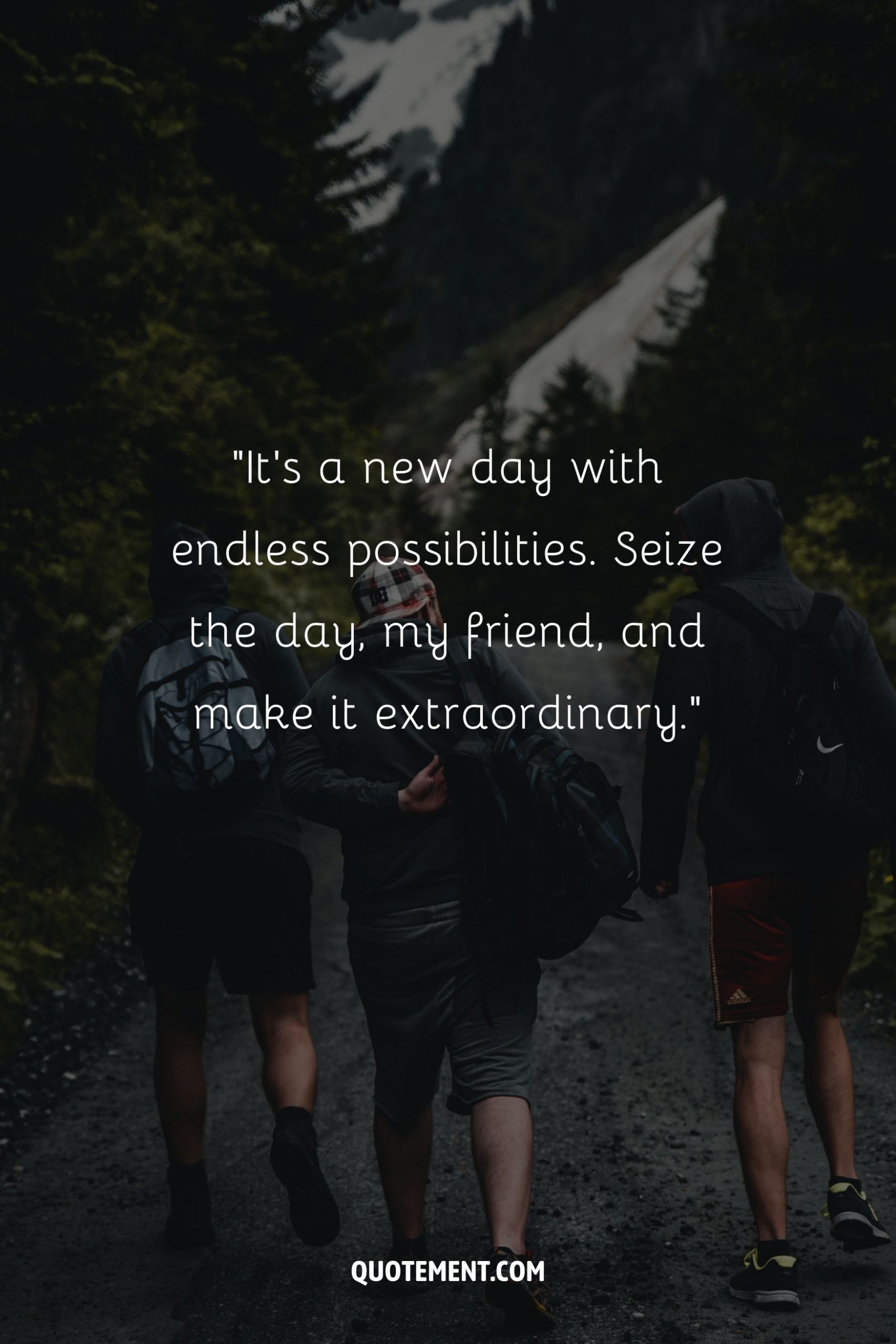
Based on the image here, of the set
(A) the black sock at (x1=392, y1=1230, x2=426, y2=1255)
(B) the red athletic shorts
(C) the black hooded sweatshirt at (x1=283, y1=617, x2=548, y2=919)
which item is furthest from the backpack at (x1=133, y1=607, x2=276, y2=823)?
(B) the red athletic shorts

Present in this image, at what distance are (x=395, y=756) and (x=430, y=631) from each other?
40 cm

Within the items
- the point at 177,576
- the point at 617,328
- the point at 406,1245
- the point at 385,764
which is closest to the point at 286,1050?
the point at 406,1245

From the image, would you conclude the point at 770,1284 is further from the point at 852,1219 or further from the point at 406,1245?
the point at 406,1245

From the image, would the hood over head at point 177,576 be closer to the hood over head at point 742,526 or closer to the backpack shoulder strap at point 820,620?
the hood over head at point 742,526

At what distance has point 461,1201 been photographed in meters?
4.37

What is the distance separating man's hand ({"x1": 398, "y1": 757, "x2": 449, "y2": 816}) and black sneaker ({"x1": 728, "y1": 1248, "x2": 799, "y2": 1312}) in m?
1.52

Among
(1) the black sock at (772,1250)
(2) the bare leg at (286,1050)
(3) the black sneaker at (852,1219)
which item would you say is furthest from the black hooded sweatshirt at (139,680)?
(3) the black sneaker at (852,1219)

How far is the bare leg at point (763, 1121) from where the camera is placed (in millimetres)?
3393

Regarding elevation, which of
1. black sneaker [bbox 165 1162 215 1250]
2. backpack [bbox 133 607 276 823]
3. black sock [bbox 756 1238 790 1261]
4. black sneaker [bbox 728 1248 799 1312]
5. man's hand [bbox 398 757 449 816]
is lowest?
black sneaker [bbox 728 1248 799 1312]

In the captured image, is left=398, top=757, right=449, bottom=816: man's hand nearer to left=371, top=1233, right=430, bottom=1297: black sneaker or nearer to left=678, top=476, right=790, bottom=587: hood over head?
left=678, top=476, right=790, bottom=587: hood over head

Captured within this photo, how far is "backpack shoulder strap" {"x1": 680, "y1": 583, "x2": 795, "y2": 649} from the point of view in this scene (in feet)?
11.8

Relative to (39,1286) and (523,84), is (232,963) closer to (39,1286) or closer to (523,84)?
(39,1286)

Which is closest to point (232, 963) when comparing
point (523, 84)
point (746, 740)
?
point (746, 740)

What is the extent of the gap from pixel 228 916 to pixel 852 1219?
206 centimetres
